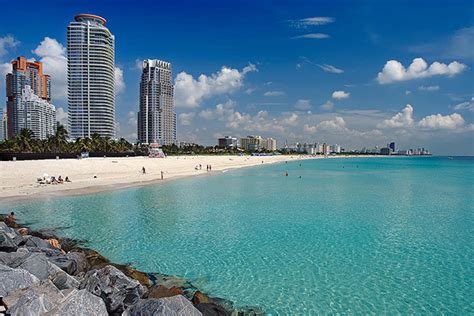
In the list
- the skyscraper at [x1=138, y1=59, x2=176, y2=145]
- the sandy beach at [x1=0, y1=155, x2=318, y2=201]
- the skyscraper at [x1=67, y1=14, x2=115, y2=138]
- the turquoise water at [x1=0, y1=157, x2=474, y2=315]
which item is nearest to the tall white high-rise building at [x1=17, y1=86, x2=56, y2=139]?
the skyscraper at [x1=67, y1=14, x2=115, y2=138]

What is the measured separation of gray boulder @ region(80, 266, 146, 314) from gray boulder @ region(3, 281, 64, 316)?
132 centimetres

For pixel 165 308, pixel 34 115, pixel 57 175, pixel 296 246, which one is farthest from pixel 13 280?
pixel 34 115

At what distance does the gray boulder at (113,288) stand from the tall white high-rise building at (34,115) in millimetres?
178410

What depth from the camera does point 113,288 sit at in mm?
8664

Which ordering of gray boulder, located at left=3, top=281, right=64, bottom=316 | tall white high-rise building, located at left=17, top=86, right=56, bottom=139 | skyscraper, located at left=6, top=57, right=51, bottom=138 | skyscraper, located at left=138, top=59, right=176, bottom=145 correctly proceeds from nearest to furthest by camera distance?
1. gray boulder, located at left=3, top=281, right=64, bottom=316
2. tall white high-rise building, located at left=17, top=86, right=56, bottom=139
3. skyscraper, located at left=6, top=57, right=51, bottom=138
4. skyscraper, located at left=138, top=59, right=176, bottom=145

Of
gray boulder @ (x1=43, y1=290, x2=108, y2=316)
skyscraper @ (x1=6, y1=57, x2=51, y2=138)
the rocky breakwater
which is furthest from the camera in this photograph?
skyscraper @ (x1=6, y1=57, x2=51, y2=138)

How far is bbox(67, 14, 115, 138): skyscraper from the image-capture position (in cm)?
14962

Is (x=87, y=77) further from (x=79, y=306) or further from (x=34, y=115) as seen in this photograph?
(x=79, y=306)

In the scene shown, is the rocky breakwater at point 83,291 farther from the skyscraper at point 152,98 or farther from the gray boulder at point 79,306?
the skyscraper at point 152,98

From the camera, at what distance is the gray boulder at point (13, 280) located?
24.6 ft

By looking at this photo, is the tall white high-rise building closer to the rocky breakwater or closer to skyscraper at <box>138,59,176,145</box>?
skyscraper at <box>138,59,176,145</box>

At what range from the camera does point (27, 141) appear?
3265 inches

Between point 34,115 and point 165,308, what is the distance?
193 m

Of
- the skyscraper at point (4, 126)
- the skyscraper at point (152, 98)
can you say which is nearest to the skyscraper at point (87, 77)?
the skyscraper at point (152, 98)
